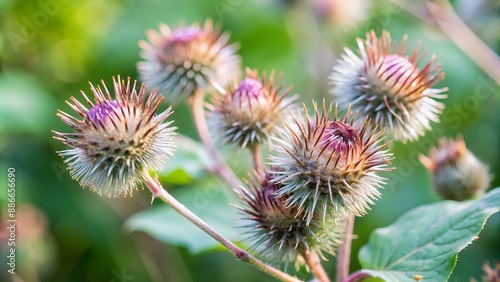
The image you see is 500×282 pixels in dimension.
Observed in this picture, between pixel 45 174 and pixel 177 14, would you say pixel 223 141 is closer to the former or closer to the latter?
pixel 45 174

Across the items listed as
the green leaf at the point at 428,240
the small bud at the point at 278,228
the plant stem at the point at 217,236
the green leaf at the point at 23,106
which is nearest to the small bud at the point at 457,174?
the green leaf at the point at 428,240

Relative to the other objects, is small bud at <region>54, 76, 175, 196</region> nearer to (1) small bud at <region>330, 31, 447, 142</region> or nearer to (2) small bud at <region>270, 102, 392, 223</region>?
(2) small bud at <region>270, 102, 392, 223</region>

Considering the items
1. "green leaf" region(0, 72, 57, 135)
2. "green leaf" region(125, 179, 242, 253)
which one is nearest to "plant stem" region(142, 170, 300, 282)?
"green leaf" region(125, 179, 242, 253)

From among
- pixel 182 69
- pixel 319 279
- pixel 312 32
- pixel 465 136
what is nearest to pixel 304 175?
pixel 319 279

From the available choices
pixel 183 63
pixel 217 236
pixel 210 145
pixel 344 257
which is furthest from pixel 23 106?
pixel 344 257

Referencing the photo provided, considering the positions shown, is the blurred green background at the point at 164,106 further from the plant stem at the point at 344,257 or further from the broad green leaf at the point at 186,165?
the plant stem at the point at 344,257

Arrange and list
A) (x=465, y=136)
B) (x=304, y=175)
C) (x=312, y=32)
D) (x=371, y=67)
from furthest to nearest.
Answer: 1. (x=312, y=32)
2. (x=465, y=136)
3. (x=371, y=67)
4. (x=304, y=175)

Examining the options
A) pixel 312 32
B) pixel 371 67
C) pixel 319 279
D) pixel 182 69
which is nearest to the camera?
pixel 319 279

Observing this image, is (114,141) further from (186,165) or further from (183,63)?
→ (183,63)
